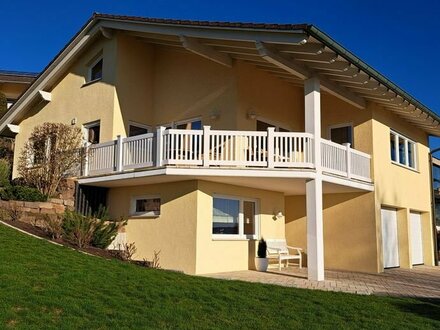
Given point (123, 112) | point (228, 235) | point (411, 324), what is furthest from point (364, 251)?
point (123, 112)

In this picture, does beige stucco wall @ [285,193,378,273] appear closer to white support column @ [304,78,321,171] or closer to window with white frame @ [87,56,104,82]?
white support column @ [304,78,321,171]

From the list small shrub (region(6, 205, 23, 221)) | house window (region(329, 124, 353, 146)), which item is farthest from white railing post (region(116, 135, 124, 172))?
house window (region(329, 124, 353, 146))

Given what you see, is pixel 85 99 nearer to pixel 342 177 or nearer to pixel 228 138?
pixel 228 138

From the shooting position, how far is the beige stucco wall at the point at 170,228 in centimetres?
1325

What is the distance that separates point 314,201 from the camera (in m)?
12.7

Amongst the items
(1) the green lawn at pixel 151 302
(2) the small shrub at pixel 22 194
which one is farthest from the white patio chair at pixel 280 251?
(2) the small shrub at pixel 22 194

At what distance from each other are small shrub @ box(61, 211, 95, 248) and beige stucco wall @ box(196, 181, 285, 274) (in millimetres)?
2977

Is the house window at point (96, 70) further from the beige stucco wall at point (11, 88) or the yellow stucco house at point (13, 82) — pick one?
the beige stucco wall at point (11, 88)

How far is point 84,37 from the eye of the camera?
17953 mm

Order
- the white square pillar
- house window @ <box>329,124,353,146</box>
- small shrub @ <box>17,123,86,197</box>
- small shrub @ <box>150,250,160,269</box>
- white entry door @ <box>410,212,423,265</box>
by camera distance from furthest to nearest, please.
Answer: white entry door @ <box>410,212,423,265</box>, house window @ <box>329,124,353,146</box>, small shrub @ <box>17,123,86,197</box>, small shrub @ <box>150,250,160,269</box>, the white square pillar

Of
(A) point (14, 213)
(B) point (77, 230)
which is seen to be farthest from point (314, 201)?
(A) point (14, 213)

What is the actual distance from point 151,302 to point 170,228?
234 inches

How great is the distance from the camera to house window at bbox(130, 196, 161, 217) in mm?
14500

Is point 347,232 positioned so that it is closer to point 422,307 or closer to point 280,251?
point 280,251
